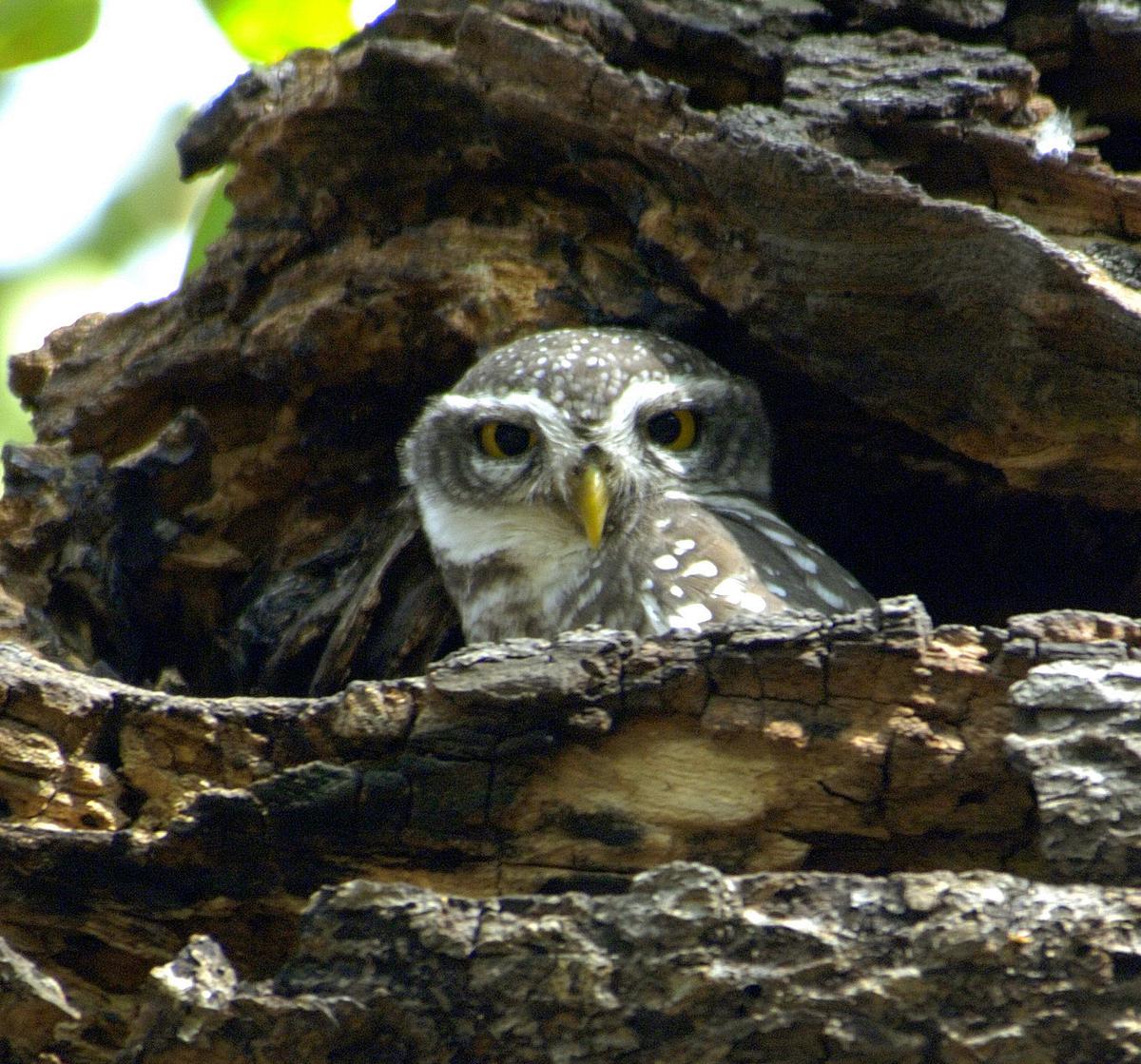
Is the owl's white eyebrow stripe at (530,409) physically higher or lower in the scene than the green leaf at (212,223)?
lower

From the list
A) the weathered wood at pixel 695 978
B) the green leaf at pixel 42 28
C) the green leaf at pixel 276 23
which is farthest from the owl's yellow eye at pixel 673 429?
the weathered wood at pixel 695 978

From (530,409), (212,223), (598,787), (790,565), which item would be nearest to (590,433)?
(530,409)

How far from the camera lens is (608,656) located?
7.02 feet

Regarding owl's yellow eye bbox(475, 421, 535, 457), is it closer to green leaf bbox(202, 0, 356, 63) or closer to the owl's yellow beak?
the owl's yellow beak

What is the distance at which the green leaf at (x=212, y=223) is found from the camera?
12.4ft

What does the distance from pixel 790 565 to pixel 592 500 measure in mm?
A: 452

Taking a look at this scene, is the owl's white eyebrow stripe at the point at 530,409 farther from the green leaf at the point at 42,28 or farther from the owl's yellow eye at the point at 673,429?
the green leaf at the point at 42,28

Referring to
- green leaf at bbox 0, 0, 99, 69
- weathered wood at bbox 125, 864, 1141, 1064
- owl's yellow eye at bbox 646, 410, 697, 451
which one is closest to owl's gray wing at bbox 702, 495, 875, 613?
owl's yellow eye at bbox 646, 410, 697, 451

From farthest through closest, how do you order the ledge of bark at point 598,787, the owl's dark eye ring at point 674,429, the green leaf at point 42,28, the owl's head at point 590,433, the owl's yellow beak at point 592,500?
the owl's dark eye ring at point 674,429 → the owl's head at point 590,433 → the owl's yellow beak at point 592,500 → the green leaf at point 42,28 → the ledge of bark at point 598,787

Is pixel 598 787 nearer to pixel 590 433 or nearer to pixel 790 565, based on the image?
pixel 790 565

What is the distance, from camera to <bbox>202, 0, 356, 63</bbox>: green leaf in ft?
10.7

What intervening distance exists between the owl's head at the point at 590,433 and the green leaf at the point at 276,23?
0.81 metres

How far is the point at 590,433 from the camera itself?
3.56m

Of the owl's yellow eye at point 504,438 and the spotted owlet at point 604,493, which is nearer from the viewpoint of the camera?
the spotted owlet at point 604,493
